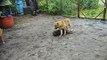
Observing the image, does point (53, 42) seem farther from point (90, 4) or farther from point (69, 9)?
point (90, 4)

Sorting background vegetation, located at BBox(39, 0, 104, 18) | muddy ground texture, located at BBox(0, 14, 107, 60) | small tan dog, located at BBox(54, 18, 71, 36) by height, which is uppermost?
background vegetation, located at BBox(39, 0, 104, 18)

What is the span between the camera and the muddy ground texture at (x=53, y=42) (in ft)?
20.5

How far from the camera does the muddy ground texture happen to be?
20.5 feet

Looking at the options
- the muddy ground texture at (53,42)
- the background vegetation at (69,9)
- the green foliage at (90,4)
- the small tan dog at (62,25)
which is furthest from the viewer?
the green foliage at (90,4)

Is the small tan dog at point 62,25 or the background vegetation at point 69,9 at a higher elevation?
the background vegetation at point 69,9

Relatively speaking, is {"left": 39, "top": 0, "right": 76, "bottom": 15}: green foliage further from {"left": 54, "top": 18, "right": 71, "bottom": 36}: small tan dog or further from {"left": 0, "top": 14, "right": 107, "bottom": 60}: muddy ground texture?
{"left": 54, "top": 18, "right": 71, "bottom": 36}: small tan dog

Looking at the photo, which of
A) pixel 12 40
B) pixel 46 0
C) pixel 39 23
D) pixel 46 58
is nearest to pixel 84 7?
pixel 46 0

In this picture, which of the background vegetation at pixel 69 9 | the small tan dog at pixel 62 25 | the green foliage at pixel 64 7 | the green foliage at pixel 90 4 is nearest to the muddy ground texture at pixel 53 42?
the small tan dog at pixel 62 25

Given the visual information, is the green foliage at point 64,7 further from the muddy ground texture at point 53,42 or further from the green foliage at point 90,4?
the muddy ground texture at point 53,42

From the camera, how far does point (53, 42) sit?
743cm

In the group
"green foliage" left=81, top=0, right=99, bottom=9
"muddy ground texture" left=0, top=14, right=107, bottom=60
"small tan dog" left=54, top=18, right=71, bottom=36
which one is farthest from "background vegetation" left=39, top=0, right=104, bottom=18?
"small tan dog" left=54, top=18, right=71, bottom=36

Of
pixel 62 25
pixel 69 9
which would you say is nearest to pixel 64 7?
pixel 69 9

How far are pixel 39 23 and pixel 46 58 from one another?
4.40 metres

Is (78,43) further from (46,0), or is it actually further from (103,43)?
(46,0)
